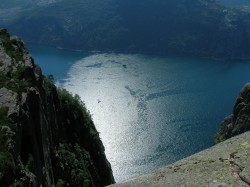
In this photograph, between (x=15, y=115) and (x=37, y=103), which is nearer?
(x=15, y=115)

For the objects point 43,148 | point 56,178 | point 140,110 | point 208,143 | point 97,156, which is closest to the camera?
point 43,148

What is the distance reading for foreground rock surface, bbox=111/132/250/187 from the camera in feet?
47.4

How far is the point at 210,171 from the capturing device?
15.4 meters

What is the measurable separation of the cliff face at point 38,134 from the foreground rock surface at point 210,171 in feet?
20.3

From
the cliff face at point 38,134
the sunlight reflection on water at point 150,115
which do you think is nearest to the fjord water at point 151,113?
the sunlight reflection on water at point 150,115

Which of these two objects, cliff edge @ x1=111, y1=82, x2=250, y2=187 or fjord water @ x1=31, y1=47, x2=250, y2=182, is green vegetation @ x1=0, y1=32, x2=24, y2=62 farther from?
fjord water @ x1=31, y1=47, x2=250, y2=182

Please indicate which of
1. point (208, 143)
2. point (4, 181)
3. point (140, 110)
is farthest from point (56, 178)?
point (140, 110)

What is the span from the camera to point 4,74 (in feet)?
91.3

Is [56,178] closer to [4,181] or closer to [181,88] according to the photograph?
[4,181]

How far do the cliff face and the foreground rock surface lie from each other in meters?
6.18

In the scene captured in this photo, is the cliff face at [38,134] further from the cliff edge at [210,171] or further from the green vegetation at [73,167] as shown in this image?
the cliff edge at [210,171]

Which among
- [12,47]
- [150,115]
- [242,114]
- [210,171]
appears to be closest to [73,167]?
[12,47]

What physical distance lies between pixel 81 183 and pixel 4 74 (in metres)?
10.9

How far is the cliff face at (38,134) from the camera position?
67.6 ft
